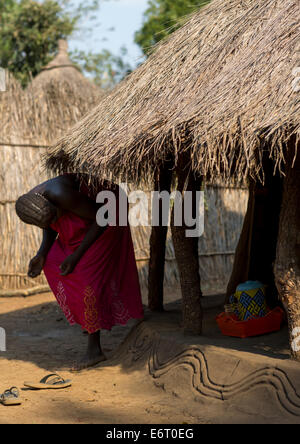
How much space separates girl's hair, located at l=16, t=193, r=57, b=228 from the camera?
4.51 m

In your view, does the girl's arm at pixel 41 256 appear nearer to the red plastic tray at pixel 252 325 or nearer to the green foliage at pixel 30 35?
the red plastic tray at pixel 252 325

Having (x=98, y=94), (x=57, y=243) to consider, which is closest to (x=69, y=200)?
(x=57, y=243)

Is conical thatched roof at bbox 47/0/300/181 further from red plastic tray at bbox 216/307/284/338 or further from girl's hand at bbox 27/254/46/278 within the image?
red plastic tray at bbox 216/307/284/338

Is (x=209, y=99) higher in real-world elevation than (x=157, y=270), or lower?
higher

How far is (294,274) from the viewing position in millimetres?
3670

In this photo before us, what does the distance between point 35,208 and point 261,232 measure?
7.35 feet

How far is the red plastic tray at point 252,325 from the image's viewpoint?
15.1 feet

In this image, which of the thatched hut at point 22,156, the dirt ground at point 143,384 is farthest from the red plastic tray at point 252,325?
the thatched hut at point 22,156

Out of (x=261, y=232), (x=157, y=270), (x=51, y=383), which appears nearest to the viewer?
(x=51, y=383)

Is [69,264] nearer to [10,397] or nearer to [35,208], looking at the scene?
[35,208]

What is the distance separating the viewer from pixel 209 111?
3.64m

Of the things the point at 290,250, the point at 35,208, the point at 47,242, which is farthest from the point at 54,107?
the point at 290,250

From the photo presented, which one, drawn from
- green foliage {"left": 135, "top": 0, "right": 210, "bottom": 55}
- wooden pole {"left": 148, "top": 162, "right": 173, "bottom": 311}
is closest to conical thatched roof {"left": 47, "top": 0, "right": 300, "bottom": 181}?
wooden pole {"left": 148, "top": 162, "right": 173, "bottom": 311}

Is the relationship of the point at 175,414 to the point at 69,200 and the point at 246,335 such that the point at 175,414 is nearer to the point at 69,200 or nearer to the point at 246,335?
the point at 246,335
